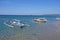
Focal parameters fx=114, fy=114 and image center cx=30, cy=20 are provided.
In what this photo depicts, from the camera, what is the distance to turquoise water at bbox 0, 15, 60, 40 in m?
1.65

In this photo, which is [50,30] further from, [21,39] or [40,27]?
[21,39]

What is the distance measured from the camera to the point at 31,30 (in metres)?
1.68

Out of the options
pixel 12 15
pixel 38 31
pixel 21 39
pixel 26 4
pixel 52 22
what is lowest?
pixel 21 39

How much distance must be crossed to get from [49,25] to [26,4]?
46 cm

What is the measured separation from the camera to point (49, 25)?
1682 millimetres

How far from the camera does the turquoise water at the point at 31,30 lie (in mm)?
1654

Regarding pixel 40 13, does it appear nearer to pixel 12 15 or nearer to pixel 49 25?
pixel 49 25

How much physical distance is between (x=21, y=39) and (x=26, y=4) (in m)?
0.51

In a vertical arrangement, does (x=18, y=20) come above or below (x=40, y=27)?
above

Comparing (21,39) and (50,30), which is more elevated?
(50,30)

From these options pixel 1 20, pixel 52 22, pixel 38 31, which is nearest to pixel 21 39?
pixel 38 31

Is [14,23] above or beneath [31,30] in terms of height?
above

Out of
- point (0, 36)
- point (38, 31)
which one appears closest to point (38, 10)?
point (38, 31)

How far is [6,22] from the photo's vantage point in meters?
1.69
